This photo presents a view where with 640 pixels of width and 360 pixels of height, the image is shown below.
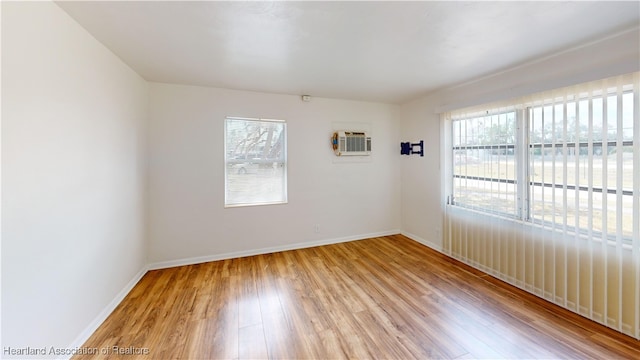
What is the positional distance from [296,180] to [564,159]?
304cm

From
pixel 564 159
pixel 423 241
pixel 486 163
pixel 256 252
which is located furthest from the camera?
pixel 423 241

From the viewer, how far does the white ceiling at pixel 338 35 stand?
1.61 meters

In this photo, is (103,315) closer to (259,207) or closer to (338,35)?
(259,207)

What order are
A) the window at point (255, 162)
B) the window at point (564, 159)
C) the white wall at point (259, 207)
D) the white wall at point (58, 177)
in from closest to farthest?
the white wall at point (58, 177), the window at point (564, 159), the white wall at point (259, 207), the window at point (255, 162)

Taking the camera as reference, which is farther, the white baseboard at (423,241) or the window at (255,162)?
the white baseboard at (423,241)

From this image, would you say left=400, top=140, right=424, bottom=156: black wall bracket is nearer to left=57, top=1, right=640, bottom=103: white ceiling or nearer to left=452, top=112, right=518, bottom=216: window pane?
left=452, top=112, right=518, bottom=216: window pane

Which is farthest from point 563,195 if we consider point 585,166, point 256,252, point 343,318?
point 256,252

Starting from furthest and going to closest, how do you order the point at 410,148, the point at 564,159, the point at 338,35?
the point at 410,148
the point at 564,159
the point at 338,35

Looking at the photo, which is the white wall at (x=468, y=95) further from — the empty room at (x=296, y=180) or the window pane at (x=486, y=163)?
the window pane at (x=486, y=163)

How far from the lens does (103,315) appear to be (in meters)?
2.13

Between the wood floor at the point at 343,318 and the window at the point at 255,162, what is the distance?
1042 millimetres

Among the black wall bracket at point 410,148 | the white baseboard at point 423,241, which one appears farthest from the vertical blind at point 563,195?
the black wall bracket at point 410,148

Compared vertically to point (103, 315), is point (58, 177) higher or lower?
higher

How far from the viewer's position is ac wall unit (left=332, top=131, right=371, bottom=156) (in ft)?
13.3
